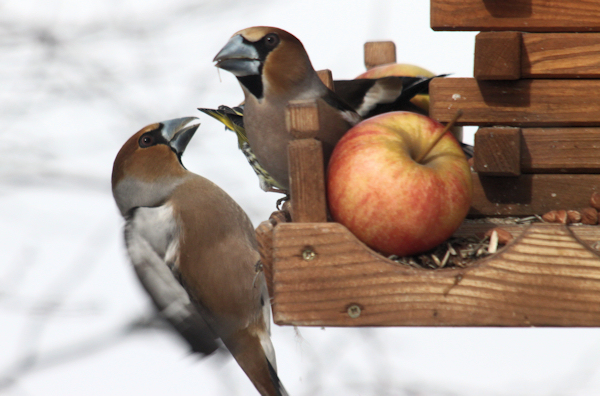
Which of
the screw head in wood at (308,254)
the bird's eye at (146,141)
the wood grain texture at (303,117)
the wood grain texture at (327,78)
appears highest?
the wood grain texture at (303,117)

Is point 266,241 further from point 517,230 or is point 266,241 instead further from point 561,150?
point 561,150

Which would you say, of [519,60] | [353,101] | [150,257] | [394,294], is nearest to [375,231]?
[394,294]

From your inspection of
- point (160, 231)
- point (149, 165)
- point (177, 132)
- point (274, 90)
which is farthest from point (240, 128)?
point (274, 90)

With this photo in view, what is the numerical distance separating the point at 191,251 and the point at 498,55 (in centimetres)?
102

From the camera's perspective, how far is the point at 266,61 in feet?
4.96

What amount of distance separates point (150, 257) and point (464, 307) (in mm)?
1019

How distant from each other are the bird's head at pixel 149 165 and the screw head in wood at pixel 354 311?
0.97 metres

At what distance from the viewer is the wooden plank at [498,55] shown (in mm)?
1497

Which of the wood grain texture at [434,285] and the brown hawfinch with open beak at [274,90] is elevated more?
the brown hawfinch with open beak at [274,90]

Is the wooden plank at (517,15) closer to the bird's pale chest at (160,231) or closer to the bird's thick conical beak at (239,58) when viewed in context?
the bird's thick conical beak at (239,58)

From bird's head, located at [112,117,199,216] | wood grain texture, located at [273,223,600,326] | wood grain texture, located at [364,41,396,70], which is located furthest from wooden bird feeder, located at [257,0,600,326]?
wood grain texture, located at [364,41,396,70]

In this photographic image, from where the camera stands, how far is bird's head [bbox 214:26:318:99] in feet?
4.84

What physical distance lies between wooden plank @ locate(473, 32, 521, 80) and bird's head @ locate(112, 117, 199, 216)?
882mm

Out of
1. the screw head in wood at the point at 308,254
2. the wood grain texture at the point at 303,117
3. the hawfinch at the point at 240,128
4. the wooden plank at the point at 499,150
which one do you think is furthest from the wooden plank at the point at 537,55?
the hawfinch at the point at 240,128
